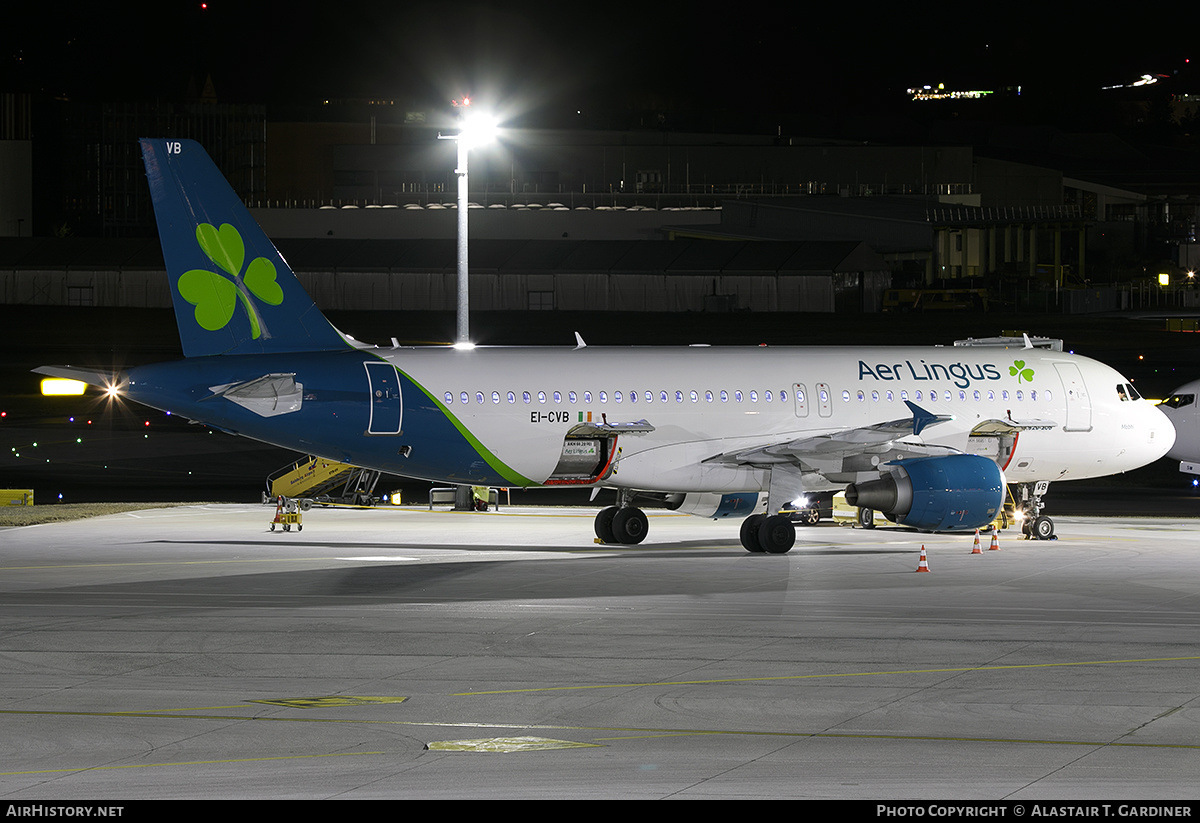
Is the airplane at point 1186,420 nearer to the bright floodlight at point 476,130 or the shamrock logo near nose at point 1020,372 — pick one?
the shamrock logo near nose at point 1020,372

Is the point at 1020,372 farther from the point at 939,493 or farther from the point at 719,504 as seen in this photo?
the point at 719,504

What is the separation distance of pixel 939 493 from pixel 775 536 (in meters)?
3.32

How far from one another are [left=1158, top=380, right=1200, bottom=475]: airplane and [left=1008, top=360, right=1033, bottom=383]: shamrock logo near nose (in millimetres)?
12721

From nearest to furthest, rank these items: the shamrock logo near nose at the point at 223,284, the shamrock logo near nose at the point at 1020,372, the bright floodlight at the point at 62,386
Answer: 1. the bright floodlight at the point at 62,386
2. the shamrock logo near nose at the point at 223,284
3. the shamrock logo near nose at the point at 1020,372

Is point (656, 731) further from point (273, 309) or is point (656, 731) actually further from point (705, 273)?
point (705, 273)

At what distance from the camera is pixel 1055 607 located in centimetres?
2598

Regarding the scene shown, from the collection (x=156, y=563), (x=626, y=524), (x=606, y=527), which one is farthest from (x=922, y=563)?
(x=156, y=563)

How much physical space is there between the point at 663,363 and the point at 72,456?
25.8 m

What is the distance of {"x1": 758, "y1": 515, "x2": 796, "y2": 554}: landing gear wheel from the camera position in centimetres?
3231

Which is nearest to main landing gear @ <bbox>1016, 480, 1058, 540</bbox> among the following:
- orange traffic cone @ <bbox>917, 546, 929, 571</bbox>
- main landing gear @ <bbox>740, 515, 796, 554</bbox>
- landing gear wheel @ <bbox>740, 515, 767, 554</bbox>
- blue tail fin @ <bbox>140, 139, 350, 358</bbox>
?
orange traffic cone @ <bbox>917, 546, 929, 571</bbox>

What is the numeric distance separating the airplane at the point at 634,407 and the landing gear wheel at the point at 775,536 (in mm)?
28

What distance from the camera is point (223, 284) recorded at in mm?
29875

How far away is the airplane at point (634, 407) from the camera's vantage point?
1169 inches

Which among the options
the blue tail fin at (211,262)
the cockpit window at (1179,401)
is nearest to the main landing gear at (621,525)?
the blue tail fin at (211,262)
